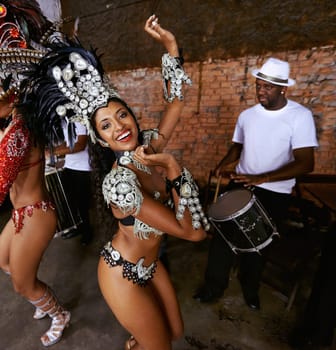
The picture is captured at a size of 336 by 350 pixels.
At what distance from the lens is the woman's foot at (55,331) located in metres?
2.29

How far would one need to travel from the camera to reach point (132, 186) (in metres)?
1.22

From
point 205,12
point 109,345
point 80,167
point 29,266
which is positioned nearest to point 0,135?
point 29,266

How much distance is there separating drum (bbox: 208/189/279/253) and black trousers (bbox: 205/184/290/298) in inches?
13.6

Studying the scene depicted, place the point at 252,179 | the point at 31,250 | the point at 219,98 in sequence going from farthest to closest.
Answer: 1. the point at 219,98
2. the point at 252,179
3. the point at 31,250

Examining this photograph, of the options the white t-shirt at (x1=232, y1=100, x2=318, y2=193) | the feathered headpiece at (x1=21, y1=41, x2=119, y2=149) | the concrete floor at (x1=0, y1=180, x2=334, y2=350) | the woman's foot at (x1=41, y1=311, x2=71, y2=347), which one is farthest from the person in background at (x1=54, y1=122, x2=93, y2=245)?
the white t-shirt at (x1=232, y1=100, x2=318, y2=193)

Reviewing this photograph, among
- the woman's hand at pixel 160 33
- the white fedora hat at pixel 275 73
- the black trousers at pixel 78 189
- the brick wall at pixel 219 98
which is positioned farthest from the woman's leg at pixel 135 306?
the brick wall at pixel 219 98

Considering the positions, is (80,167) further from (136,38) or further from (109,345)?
(136,38)

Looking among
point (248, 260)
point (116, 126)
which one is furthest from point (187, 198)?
point (248, 260)

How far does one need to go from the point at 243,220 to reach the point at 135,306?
102 cm

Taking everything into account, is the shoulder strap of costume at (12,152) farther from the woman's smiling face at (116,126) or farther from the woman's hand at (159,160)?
the woman's hand at (159,160)

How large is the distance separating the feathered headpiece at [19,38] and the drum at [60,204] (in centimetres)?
126

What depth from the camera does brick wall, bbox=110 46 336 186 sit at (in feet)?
11.0

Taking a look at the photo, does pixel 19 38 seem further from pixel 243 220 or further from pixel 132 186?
pixel 243 220

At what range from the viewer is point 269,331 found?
235 cm
